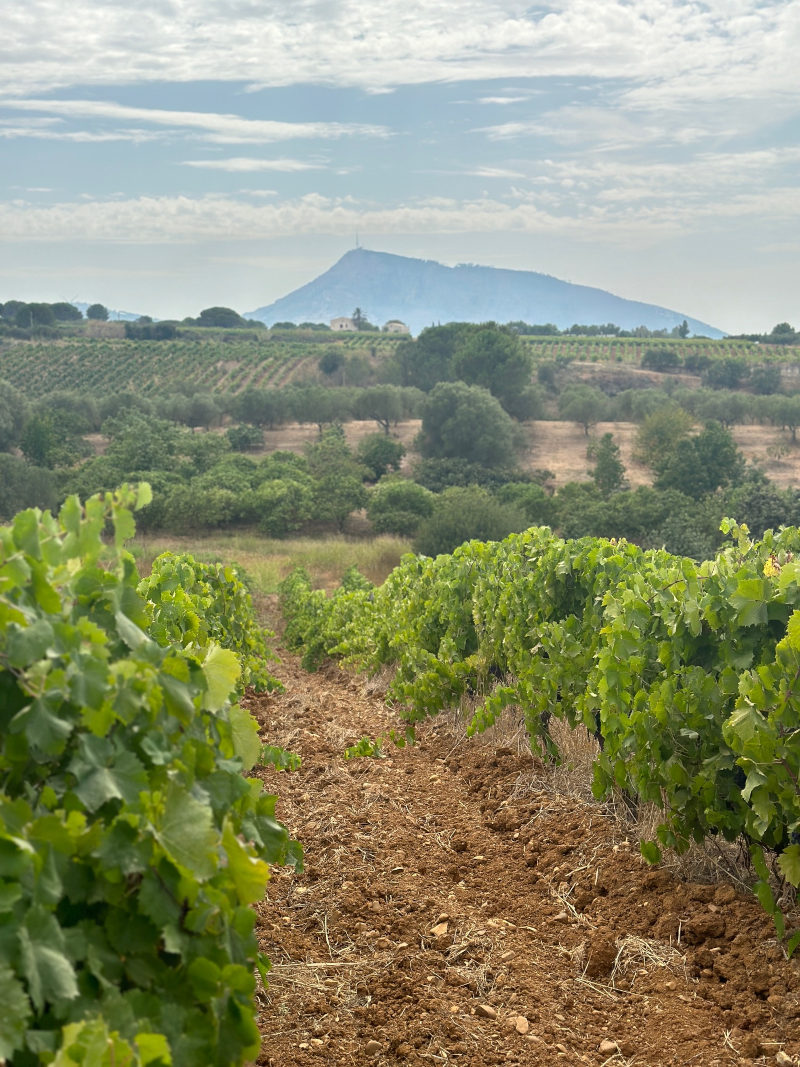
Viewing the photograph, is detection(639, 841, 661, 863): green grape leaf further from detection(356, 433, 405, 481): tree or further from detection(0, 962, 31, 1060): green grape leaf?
detection(356, 433, 405, 481): tree

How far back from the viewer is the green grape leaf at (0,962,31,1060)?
4.78 ft

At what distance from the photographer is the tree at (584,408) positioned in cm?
6481

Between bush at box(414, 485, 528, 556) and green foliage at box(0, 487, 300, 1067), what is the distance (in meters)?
31.4

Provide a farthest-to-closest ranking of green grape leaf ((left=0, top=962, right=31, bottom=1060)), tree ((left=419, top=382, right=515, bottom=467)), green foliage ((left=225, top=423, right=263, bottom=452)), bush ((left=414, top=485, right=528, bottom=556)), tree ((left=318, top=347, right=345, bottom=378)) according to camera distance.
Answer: tree ((left=318, top=347, right=345, bottom=378)) < green foliage ((left=225, top=423, right=263, bottom=452)) < tree ((left=419, top=382, right=515, bottom=467)) < bush ((left=414, top=485, right=528, bottom=556)) < green grape leaf ((left=0, top=962, right=31, bottom=1060))

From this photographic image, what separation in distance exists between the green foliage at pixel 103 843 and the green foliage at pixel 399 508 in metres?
34.9

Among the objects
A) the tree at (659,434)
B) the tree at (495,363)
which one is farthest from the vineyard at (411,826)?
the tree at (495,363)

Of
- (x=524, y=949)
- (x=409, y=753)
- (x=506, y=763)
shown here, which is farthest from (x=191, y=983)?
(x=409, y=753)

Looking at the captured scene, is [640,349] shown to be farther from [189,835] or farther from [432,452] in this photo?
[189,835]

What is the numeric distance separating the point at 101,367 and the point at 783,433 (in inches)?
2030

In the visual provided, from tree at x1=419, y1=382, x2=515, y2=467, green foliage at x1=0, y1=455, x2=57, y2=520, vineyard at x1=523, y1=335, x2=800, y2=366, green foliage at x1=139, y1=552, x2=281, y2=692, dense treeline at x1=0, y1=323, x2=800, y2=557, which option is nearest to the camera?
green foliage at x1=139, y1=552, x2=281, y2=692

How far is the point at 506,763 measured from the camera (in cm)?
654

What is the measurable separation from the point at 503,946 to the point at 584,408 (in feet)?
207

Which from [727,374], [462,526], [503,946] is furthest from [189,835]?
[727,374]

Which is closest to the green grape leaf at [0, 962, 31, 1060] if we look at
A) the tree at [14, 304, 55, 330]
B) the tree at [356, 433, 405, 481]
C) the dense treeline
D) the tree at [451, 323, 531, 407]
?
the dense treeline
